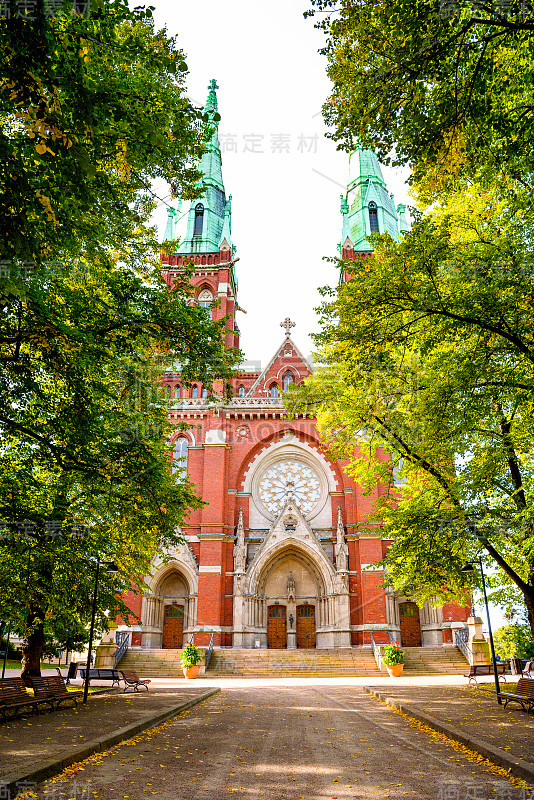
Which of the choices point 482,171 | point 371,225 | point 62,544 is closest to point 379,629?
point 62,544

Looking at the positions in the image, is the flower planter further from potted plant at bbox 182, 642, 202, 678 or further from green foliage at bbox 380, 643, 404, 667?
green foliage at bbox 380, 643, 404, 667

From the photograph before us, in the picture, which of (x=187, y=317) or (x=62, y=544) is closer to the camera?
(x=187, y=317)

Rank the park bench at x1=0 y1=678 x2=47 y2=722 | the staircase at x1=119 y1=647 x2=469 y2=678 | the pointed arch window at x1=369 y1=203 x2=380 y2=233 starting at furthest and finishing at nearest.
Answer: the pointed arch window at x1=369 y1=203 x2=380 y2=233 → the staircase at x1=119 y1=647 x2=469 y2=678 → the park bench at x1=0 y1=678 x2=47 y2=722

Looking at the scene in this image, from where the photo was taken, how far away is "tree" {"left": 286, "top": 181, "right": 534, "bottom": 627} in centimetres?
995

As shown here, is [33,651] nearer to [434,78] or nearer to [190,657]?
[190,657]

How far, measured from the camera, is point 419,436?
13.4m

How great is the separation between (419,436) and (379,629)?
1715cm

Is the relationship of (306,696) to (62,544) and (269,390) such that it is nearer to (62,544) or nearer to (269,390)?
(62,544)

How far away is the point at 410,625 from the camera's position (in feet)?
95.2

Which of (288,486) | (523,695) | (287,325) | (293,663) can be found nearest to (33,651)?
(523,695)

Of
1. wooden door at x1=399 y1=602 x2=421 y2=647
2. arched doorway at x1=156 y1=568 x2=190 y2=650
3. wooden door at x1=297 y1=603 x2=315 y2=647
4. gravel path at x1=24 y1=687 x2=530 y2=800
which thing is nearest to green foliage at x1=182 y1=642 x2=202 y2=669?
arched doorway at x1=156 y1=568 x2=190 y2=650

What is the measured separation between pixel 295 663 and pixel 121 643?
863 cm

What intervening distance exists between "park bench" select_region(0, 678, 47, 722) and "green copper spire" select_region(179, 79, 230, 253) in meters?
29.8

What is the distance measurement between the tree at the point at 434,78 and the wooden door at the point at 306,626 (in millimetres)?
25935
